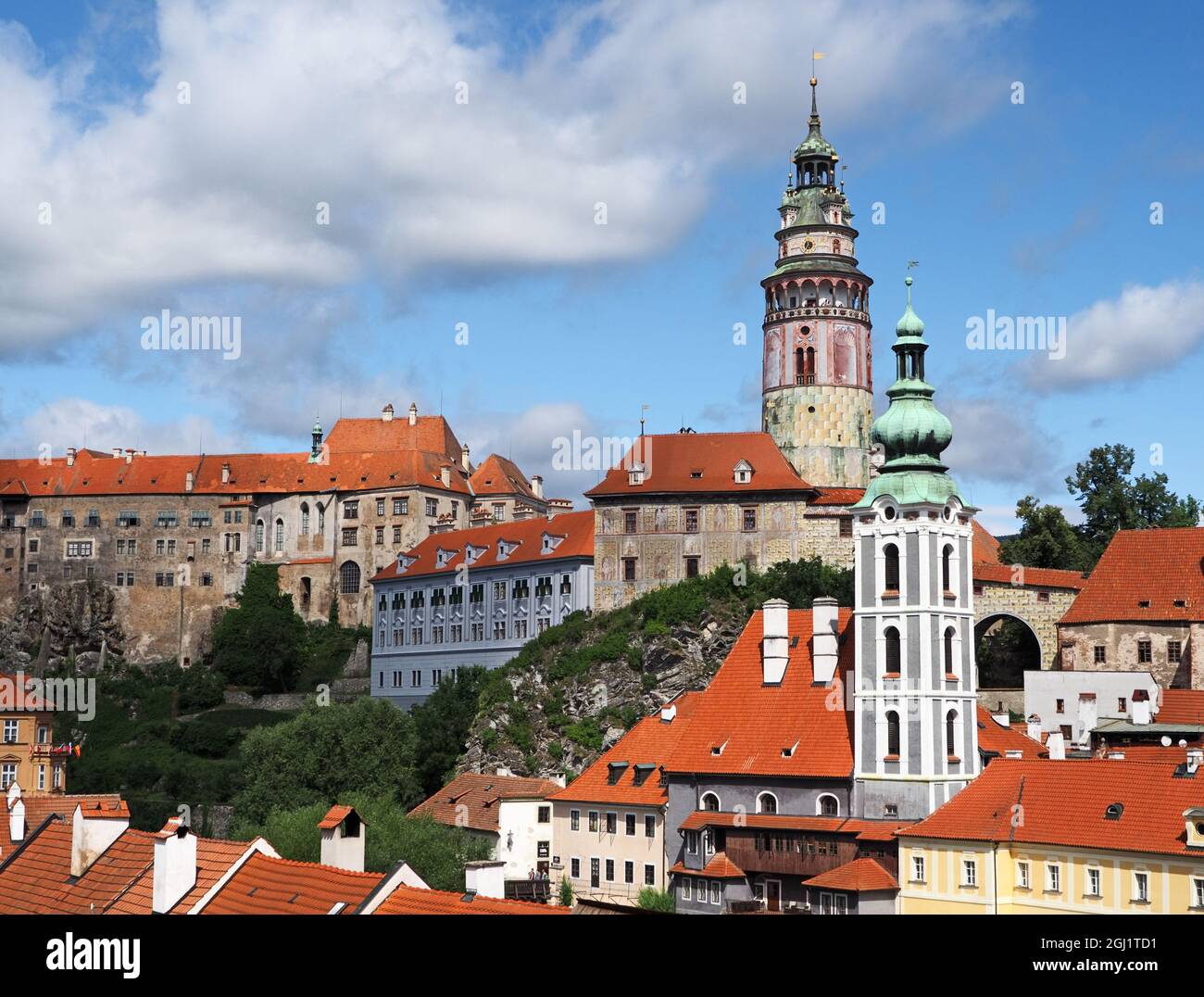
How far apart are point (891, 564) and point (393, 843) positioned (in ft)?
54.9

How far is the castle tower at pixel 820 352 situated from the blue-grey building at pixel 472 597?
34.9ft

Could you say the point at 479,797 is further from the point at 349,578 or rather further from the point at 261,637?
the point at 349,578

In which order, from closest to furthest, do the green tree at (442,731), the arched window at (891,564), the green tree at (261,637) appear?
the arched window at (891,564) < the green tree at (442,731) < the green tree at (261,637)

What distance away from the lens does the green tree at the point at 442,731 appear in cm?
6894

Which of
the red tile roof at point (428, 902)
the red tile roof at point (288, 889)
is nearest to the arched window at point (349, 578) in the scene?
the red tile roof at point (288, 889)

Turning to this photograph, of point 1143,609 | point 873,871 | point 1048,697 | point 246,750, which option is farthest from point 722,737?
point 246,750

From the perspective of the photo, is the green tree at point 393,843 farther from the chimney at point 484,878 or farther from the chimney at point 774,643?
the chimney at point 484,878

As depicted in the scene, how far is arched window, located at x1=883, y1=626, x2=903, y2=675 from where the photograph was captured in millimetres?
47344

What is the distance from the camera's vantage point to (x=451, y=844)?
47000 mm

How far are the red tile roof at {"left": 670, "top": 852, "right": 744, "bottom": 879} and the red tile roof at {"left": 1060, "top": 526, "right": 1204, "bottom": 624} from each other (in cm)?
1920

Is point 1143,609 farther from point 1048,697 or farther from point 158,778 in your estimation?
point 158,778

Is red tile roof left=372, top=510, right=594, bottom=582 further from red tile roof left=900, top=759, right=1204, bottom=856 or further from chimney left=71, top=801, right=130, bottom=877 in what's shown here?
chimney left=71, top=801, right=130, bottom=877
